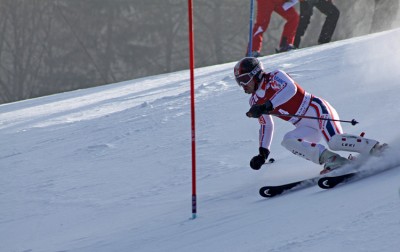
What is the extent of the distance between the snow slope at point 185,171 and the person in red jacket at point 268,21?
59 cm

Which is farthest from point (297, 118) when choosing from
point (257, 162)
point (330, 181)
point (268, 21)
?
point (268, 21)

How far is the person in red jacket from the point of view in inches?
536

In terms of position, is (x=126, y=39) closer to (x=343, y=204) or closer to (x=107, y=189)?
(x=107, y=189)

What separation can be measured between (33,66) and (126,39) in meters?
1.81

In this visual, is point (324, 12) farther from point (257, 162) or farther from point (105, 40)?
point (257, 162)

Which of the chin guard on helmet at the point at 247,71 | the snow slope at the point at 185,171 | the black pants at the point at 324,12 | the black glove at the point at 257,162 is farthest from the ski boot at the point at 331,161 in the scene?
the black pants at the point at 324,12

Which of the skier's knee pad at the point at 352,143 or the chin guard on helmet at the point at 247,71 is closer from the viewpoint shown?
the skier's knee pad at the point at 352,143

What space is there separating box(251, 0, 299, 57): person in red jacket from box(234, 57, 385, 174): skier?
6.45 metres

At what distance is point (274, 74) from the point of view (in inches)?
273

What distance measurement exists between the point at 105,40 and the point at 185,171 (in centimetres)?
784

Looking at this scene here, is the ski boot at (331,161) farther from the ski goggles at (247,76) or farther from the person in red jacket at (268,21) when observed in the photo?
the person in red jacket at (268,21)

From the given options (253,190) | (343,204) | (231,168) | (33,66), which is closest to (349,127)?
(231,168)

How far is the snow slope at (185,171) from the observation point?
5.27m

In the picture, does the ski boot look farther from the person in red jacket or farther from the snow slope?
the person in red jacket
